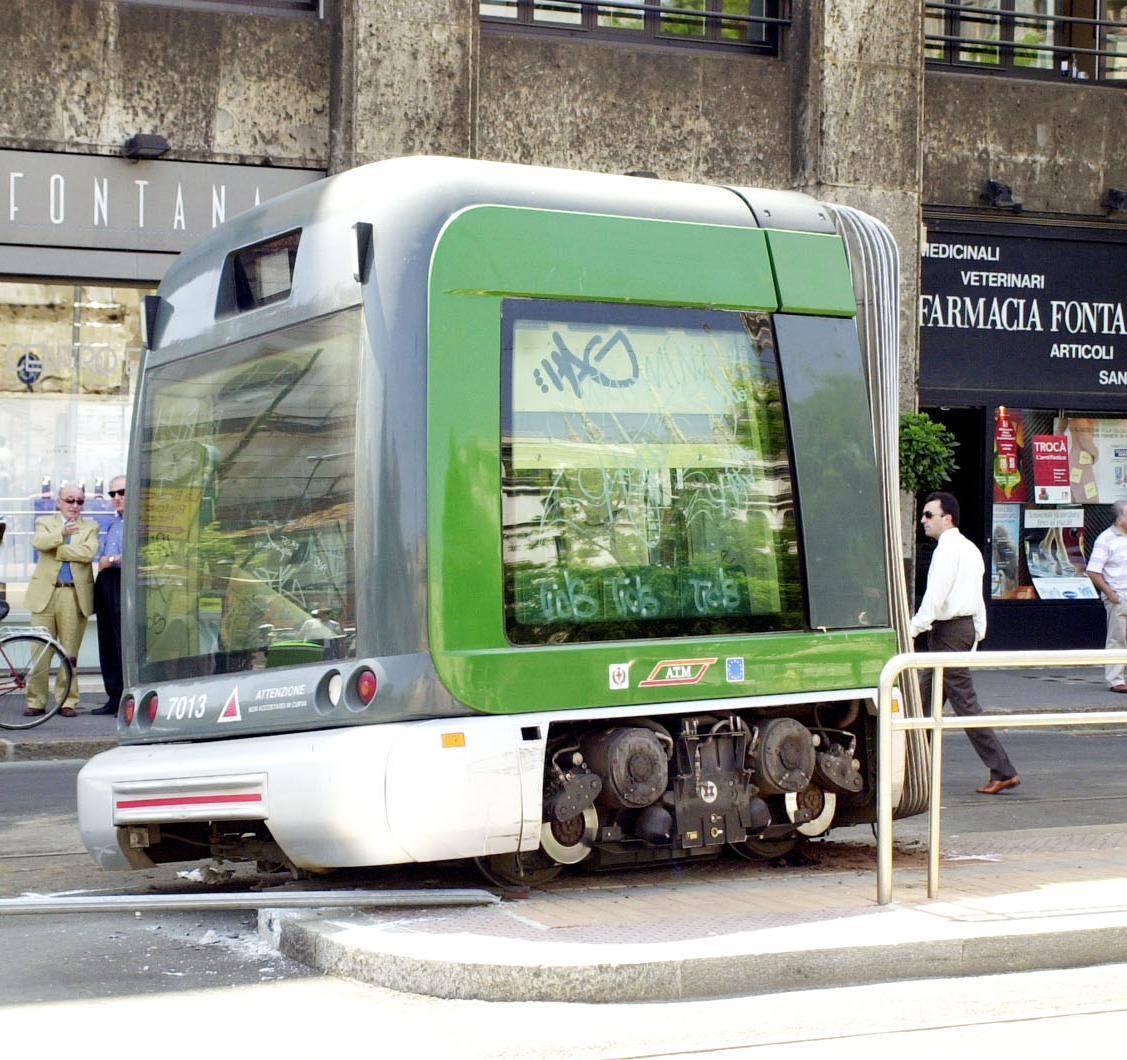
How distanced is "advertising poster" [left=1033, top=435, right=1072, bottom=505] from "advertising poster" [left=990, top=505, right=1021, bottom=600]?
35cm

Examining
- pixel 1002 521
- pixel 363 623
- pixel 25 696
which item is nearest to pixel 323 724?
pixel 363 623

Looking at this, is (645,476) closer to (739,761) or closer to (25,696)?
(739,761)

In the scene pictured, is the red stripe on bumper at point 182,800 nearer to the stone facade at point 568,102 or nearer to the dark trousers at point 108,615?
the dark trousers at point 108,615

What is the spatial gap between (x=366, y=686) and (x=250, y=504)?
3.45ft

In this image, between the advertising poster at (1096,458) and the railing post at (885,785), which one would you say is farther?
the advertising poster at (1096,458)

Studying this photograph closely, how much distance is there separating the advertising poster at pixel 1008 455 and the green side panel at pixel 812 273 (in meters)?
12.2

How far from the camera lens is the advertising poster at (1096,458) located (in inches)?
783

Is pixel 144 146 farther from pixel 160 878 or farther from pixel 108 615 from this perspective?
pixel 160 878

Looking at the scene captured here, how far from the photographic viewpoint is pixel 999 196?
1898 cm

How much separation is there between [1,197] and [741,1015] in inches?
485

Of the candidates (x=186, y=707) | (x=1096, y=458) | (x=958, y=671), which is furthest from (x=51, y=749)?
(x=1096, y=458)

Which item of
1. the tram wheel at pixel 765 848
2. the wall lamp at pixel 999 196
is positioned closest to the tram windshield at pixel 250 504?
the tram wheel at pixel 765 848

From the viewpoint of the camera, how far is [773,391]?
7.42 meters

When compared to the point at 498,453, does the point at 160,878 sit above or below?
below
